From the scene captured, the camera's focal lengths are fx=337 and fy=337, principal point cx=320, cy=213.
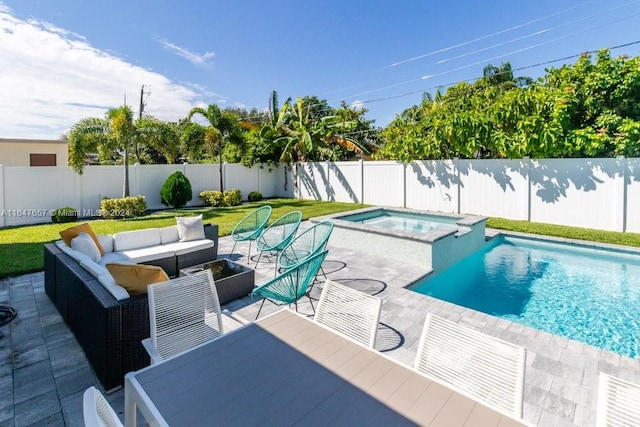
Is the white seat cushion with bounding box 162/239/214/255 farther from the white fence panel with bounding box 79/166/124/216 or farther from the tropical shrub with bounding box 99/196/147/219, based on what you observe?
the white fence panel with bounding box 79/166/124/216

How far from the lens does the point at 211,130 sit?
1680cm

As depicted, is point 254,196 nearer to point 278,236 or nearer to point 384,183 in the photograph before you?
point 384,183

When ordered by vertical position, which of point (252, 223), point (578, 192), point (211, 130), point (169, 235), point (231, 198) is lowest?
point (169, 235)

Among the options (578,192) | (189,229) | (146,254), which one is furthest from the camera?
(578,192)

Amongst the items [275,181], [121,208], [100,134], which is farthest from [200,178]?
[100,134]

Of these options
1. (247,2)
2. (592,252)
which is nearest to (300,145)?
(247,2)

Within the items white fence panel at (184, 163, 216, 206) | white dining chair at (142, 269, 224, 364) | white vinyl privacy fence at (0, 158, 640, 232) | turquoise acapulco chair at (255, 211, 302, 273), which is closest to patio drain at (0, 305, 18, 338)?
white dining chair at (142, 269, 224, 364)

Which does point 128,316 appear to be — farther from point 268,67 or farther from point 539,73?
point 268,67

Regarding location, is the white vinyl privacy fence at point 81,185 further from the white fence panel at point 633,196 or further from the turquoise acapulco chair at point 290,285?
the white fence panel at point 633,196

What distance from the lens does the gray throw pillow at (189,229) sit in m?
7.07

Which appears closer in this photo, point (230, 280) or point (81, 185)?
point (230, 280)

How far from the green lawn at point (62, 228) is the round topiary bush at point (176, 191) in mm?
549

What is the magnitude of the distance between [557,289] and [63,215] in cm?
1561

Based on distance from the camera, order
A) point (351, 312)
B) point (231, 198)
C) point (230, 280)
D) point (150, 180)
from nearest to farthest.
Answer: point (351, 312), point (230, 280), point (150, 180), point (231, 198)
